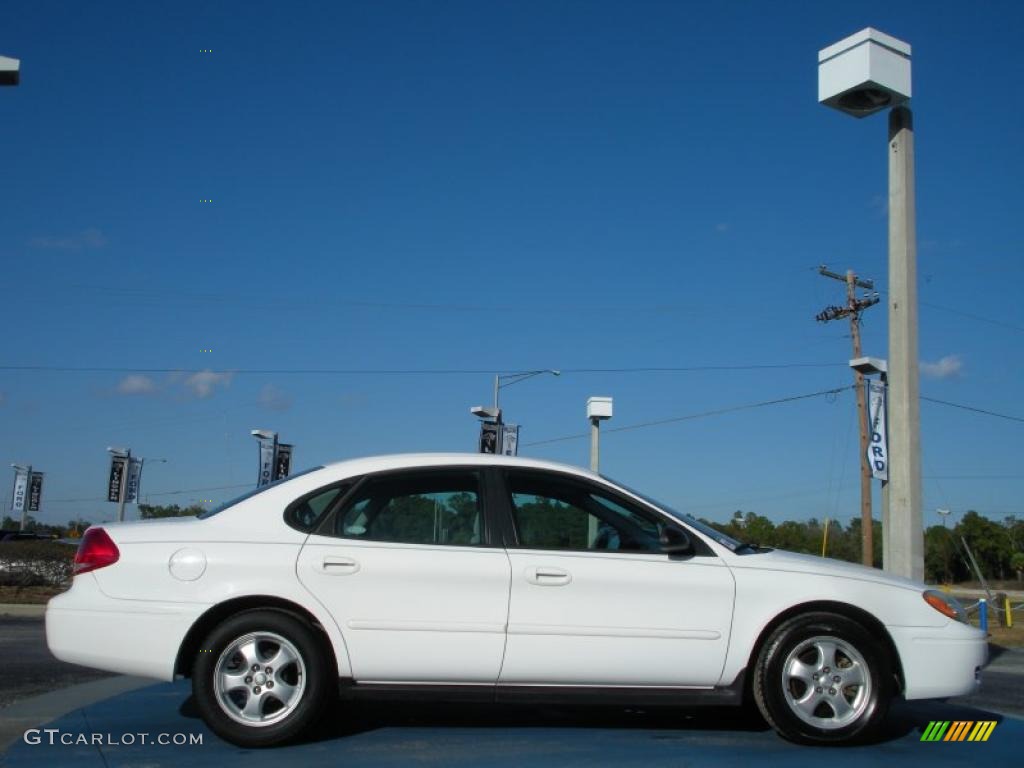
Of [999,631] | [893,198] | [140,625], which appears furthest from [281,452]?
[140,625]

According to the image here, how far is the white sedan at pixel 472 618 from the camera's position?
5.00m

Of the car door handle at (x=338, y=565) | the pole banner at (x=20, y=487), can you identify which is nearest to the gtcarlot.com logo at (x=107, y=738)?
Answer: the car door handle at (x=338, y=565)

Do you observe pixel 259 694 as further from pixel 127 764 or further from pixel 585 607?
pixel 585 607

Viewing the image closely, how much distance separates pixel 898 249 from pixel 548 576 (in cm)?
605

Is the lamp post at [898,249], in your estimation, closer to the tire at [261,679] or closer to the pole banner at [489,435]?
the tire at [261,679]

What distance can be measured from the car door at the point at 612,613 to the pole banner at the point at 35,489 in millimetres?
53231

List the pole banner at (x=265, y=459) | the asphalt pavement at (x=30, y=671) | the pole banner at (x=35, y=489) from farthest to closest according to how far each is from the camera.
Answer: the pole banner at (x=35, y=489)
the pole banner at (x=265, y=459)
the asphalt pavement at (x=30, y=671)

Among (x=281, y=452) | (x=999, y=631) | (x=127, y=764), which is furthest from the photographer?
(x=281, y=452)

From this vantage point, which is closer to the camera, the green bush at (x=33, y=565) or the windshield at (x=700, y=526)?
the windshield at (x=700, y=526)

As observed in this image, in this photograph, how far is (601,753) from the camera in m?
4.87

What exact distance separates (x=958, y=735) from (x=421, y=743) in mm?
2897

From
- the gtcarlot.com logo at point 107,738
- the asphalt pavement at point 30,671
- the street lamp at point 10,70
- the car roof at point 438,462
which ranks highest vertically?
the street lamp at point 10,70

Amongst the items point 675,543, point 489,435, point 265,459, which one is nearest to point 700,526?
point 675,543

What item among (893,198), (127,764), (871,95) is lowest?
(127,764)
